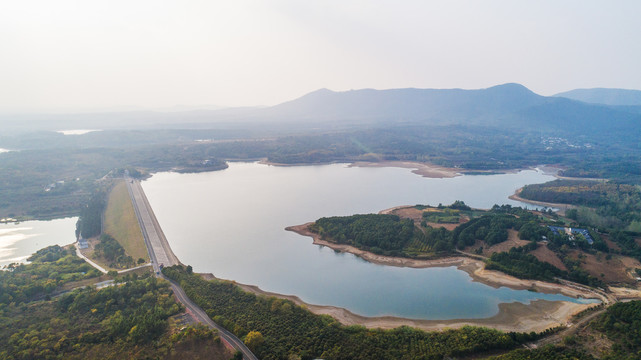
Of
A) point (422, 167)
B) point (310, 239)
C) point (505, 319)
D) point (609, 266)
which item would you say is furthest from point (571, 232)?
point (422, 167)

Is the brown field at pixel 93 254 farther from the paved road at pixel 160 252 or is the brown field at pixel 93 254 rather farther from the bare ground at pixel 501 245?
the bare ground at pixel 501 245

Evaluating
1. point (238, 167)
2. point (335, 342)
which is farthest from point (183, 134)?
point (335, 342)

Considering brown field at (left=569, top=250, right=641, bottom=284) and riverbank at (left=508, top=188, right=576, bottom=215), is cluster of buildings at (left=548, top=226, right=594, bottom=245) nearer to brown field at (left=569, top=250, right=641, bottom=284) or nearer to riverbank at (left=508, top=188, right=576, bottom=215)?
brown field at (left=569, top=250, right=641, bottom=284)

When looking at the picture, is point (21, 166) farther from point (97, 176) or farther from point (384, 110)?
point (384, 110)

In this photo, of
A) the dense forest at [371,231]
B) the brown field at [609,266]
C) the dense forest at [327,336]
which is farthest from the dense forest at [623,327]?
the dense forest at [371,231]

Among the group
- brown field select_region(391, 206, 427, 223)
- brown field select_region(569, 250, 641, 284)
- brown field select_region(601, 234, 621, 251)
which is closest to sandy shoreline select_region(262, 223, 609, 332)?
brown field select_region(569, 250, 641, 284)

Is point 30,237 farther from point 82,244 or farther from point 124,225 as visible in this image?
point 124,225
